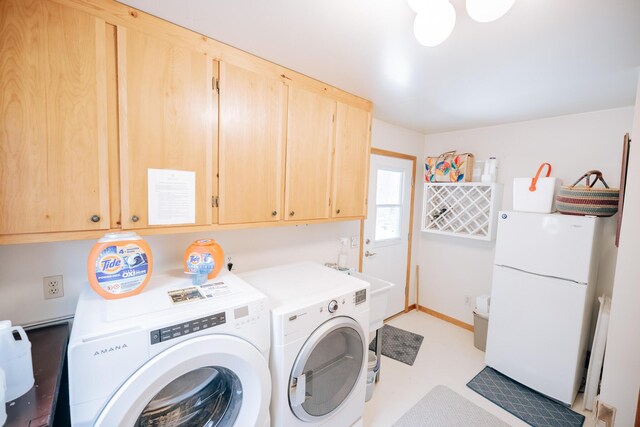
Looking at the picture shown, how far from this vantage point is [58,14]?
1.02 metres

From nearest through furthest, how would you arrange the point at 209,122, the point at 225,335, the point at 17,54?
the point at 17,54 < the point at 225,335 < the point at 209,122

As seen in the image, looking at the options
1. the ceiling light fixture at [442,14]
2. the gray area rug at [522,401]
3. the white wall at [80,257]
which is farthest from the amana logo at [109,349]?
the gray area rug at [522,401]

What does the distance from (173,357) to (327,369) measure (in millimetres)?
897

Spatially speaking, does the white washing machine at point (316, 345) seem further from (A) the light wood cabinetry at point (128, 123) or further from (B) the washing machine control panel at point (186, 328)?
(A) the light wood cabinetry at point (128, 123)

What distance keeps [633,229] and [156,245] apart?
2566mm

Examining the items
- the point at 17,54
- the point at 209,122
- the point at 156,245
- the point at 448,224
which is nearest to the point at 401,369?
the point at 448,224

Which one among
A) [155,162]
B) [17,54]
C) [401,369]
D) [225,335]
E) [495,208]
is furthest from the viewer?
[495,208]

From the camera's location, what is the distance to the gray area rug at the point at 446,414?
186 centimetres

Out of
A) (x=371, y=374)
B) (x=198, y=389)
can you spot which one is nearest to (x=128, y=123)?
(x=198, y=389)

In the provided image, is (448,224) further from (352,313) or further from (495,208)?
(352,313)

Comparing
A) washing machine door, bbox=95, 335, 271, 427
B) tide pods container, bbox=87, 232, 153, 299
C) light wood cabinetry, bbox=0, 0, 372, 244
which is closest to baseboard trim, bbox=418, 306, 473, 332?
light wood cabinetry, bbox=0, 0, 372, 244

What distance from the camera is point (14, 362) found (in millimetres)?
868

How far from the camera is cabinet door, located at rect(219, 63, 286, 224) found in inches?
57.2

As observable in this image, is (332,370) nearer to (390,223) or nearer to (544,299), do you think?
(544,299)
